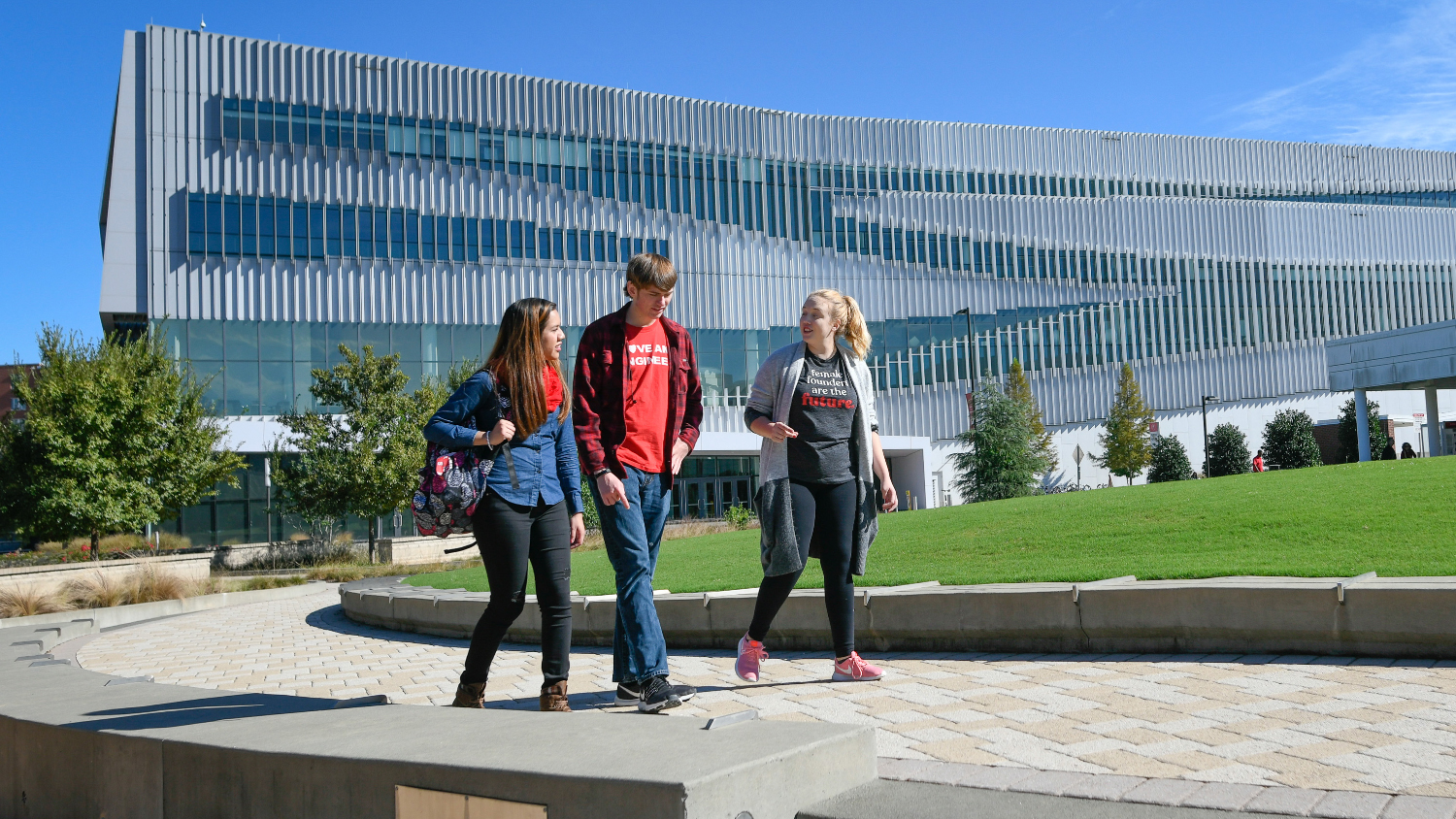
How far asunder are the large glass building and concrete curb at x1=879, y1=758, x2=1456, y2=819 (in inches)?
1597

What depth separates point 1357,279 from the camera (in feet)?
206

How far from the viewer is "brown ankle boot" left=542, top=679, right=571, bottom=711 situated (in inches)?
176

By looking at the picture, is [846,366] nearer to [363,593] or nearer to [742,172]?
[363,593]

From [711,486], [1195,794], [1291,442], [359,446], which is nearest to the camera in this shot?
[1195,794]

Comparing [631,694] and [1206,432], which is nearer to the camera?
[631,694]

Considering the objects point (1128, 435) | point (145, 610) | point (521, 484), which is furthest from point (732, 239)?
point (521, 484)

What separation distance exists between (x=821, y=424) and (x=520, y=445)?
1.54 metres

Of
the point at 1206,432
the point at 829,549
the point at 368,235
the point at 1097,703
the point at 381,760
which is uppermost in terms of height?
the point at 368,235

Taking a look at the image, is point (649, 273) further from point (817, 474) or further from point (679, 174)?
point (679, 174)

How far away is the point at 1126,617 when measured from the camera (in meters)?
5.80

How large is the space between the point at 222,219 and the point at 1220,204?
51.1 m

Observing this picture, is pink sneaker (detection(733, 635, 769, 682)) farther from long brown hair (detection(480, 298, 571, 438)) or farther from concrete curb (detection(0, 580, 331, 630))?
concrete curb (detection(0, 580, 331, 630))

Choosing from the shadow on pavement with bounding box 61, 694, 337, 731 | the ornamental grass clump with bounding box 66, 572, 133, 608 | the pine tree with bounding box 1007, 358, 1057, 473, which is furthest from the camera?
the pine tree with bounding box 1007, 358, 1057, 473

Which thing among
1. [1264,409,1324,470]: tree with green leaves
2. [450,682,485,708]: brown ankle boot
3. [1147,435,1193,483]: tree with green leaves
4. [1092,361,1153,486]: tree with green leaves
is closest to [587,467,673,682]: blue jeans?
[450,682,485,708]: brown ankle boot
